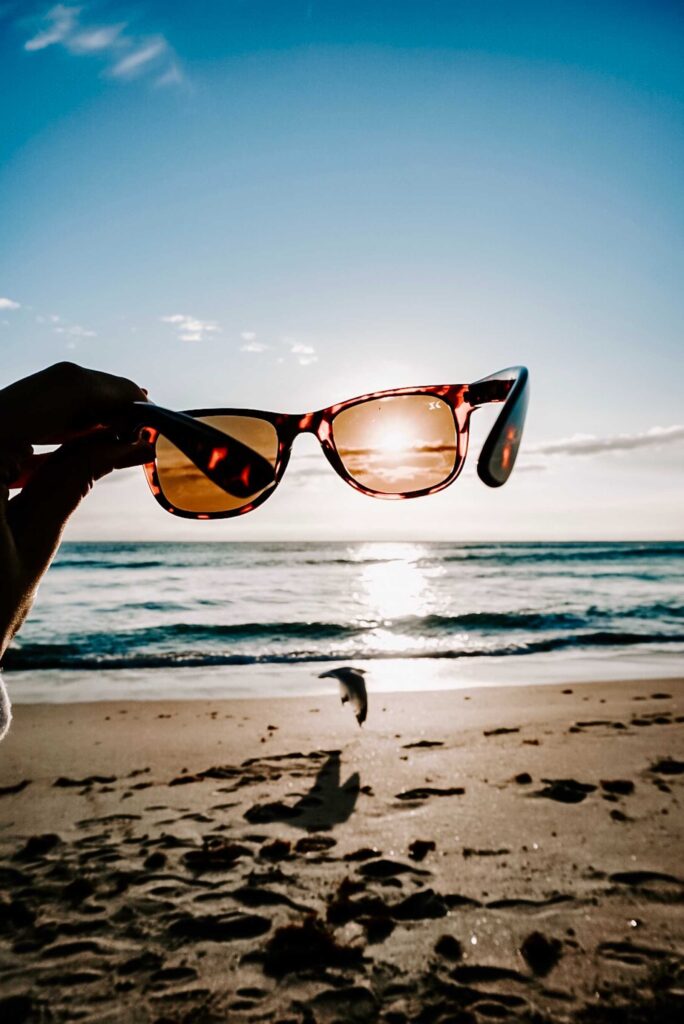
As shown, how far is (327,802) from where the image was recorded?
466cm

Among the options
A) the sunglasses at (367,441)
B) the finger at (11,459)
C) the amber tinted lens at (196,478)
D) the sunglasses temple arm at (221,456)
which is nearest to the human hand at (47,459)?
the finger at (11,459)

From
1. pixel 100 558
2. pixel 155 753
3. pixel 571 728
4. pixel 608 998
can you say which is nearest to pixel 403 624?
pixel 571 728

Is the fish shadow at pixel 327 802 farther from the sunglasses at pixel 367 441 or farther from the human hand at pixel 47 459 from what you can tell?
the human hand at pixel 47 459

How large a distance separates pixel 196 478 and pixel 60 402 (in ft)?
2.22

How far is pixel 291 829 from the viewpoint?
4.23 metres

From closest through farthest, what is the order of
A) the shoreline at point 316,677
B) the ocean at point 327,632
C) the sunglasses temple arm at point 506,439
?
the sunglasses temple arm at point 506,439 → the shoreline at point 316,677 → the ocean at point 327,632

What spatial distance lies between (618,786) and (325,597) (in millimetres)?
16322

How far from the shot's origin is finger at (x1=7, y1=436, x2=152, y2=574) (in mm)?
1113

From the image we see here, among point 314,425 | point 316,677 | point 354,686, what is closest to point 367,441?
point 314,425

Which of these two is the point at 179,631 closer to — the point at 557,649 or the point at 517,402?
the point at 557,649

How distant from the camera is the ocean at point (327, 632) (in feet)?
32.8

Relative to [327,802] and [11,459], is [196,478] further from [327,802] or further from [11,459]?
[327,802]

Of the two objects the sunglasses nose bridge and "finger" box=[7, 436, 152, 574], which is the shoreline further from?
"finger" box=[7, 436, 152, 574]

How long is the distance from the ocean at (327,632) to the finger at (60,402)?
26.1 ft
